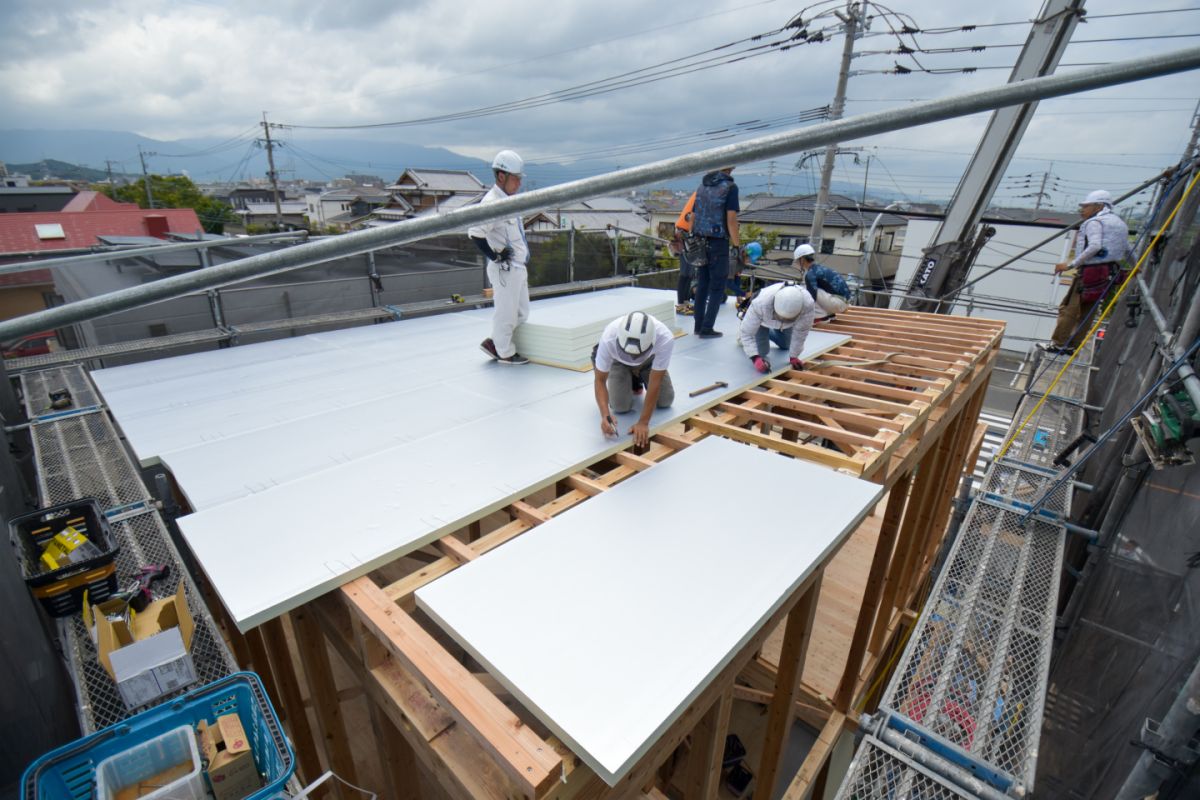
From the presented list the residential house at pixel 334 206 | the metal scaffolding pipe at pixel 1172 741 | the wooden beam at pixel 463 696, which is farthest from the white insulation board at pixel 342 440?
the residential house at pixel 334 206

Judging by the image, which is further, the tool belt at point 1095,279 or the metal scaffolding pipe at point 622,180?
the tool belt at point 1095,279

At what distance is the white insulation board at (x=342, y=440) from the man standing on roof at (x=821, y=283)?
1070 millimetres

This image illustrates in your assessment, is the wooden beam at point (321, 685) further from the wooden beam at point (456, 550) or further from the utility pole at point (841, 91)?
the utility pole at point (841, 91)

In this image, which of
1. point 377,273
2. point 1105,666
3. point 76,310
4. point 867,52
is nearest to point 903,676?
point 1105,666

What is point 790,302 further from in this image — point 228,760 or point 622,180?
point 228,760

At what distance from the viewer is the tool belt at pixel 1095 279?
6223 mm

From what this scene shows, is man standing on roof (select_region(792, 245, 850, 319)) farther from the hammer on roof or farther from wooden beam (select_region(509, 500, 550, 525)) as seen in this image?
wooden beam (select_region(509, 500, 550, 525))

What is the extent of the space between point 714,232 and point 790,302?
121 centimetres

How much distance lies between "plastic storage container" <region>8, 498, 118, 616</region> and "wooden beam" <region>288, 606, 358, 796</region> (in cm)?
77

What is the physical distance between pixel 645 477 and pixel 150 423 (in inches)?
121

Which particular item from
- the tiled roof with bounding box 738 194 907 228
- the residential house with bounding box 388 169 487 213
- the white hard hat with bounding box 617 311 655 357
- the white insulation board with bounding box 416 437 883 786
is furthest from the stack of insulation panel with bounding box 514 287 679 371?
the residential house with bounding box 388 169 487 213

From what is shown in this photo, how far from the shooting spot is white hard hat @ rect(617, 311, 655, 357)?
3.21 metres

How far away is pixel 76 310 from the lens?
1071 mm

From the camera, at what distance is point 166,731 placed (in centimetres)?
160
